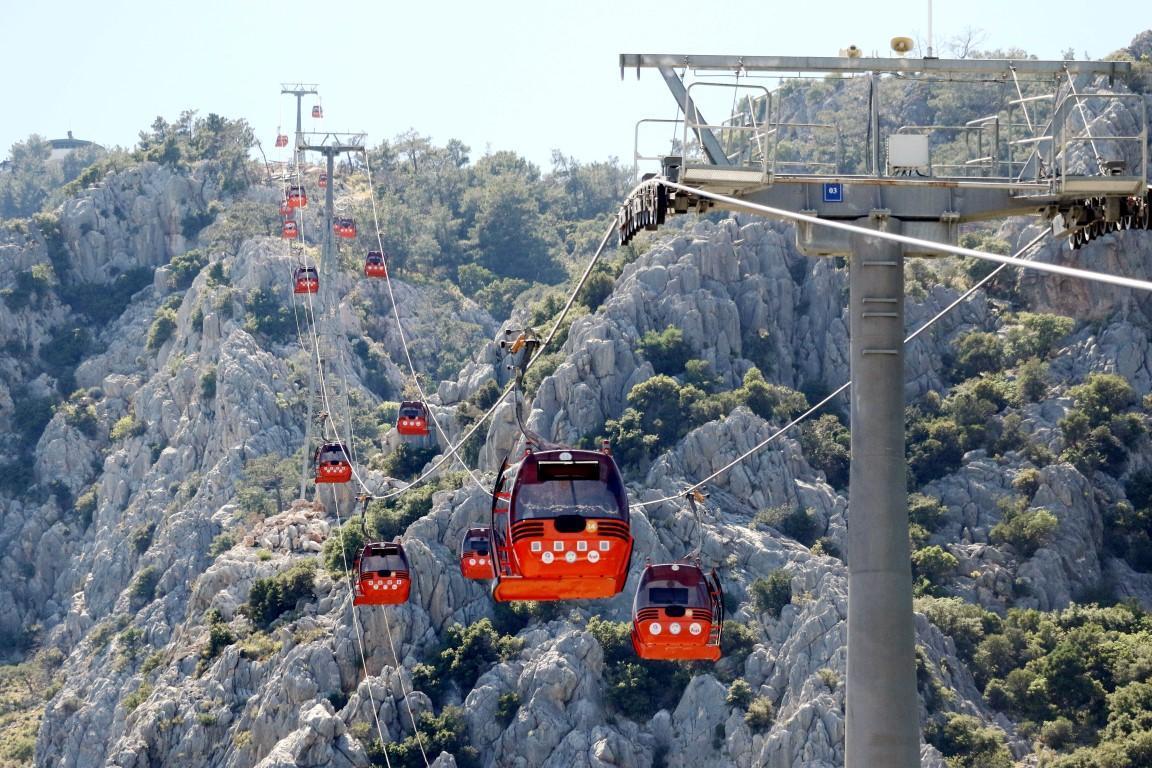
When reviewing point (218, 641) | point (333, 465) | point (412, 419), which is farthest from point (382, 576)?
point (218, 641)

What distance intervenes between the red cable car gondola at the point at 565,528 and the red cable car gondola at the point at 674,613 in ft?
32.9

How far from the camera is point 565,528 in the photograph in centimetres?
2991

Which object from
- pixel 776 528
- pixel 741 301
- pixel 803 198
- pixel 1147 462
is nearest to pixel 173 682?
pixel 776 528

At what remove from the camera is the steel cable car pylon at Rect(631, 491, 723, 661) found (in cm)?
4056

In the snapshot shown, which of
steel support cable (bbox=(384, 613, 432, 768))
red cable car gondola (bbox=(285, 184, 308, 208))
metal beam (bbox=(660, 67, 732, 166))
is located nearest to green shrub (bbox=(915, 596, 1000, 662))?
steel support cable (bbox=(384, 613, 432, 768))

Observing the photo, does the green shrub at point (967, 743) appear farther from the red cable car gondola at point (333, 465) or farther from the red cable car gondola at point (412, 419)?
the red cable car gondola at point (412, 419)

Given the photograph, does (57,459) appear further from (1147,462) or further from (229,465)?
(1147,462)

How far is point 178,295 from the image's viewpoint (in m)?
121

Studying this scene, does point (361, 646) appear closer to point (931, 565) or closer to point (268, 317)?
point (931, 565)

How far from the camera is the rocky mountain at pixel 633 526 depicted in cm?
7294

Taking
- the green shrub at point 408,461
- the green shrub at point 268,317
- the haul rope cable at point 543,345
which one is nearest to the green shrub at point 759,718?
the haul rope cable at point 543,345

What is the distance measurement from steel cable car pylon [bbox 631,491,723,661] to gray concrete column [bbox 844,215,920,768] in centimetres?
1686

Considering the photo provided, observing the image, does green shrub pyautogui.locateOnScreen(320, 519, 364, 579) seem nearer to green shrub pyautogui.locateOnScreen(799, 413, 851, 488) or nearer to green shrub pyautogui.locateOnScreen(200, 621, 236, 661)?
green shrub pyautogui.locateOnScreen(200, 621, 236, 661)

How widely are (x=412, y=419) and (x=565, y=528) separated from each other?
4989 cm
